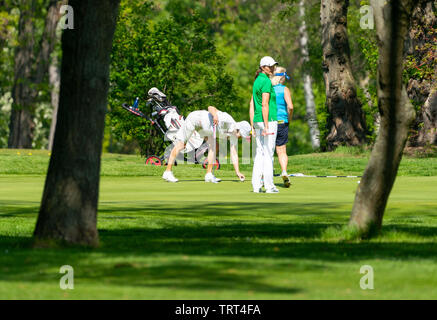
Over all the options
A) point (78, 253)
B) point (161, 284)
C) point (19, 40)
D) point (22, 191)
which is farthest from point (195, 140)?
point (19, 40)

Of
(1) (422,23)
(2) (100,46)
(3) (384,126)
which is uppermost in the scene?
(1) (422,23)

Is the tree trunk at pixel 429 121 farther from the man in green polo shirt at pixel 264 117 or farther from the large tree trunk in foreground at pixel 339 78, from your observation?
the man in green polo shirt at pixel 264 117

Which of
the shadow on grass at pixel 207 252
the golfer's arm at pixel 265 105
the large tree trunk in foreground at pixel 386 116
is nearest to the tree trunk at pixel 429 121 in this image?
the golfer's arm at pixel 265 105

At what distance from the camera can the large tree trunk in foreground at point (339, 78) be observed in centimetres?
3478

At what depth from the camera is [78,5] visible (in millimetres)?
9953

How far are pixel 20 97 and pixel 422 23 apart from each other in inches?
1244

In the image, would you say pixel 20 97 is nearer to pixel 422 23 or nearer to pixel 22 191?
pixel 422 23

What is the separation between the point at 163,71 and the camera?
34844 millimetres

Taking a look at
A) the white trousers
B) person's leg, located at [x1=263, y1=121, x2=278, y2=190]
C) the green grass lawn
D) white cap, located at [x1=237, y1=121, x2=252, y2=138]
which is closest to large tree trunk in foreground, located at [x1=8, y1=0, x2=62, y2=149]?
white cap, located at [x1=237, y1=121, x2=252, y2=138]

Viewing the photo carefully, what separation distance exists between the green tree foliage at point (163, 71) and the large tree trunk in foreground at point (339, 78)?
3977 mm

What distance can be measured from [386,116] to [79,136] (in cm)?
329

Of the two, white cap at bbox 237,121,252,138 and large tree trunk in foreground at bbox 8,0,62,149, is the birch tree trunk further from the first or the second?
white cap at bbox 237,121,252,138

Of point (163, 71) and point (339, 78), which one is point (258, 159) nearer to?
point (163, 71)

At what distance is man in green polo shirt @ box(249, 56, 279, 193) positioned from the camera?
17.8m
